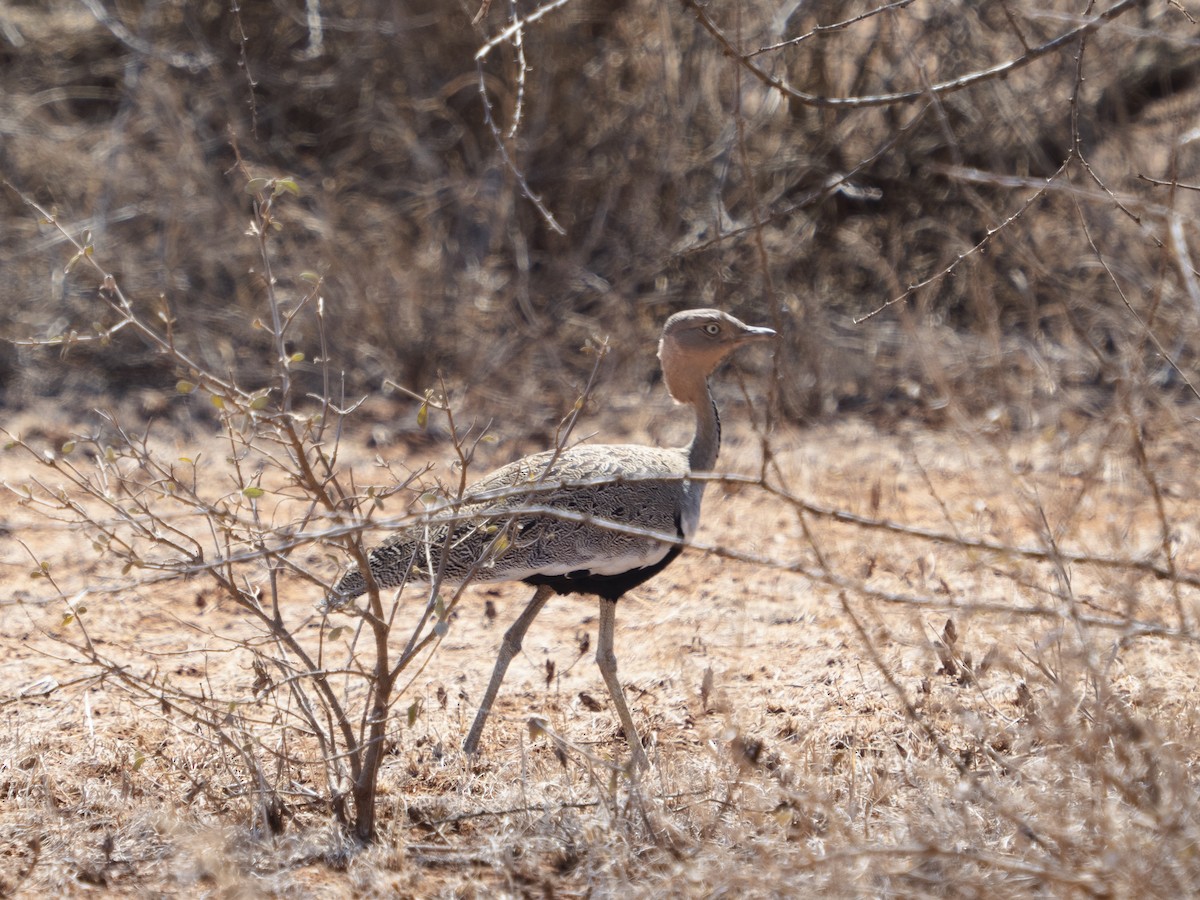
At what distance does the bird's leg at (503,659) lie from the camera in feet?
15.1

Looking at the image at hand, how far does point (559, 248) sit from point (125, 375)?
2935 mm

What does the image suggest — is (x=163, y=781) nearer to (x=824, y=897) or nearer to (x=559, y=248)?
(x=824, y=897)

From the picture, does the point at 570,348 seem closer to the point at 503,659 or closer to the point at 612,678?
the point at 503,659

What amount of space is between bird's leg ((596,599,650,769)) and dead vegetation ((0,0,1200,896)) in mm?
83

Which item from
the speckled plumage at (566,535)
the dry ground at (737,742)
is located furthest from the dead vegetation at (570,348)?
the speckled plumage at (566,535)

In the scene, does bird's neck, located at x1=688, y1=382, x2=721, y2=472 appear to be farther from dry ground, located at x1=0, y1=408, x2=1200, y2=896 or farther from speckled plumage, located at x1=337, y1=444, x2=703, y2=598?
dry ground, located at x1=0, y1=408, x2=1200, y2=896

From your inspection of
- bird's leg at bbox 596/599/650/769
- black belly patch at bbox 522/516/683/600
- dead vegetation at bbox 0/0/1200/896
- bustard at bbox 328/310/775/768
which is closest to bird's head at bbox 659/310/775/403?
bustard at bbox 328/310/775/768

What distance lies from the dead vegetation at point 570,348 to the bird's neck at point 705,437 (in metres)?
0.31

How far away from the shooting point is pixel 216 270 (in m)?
8.88

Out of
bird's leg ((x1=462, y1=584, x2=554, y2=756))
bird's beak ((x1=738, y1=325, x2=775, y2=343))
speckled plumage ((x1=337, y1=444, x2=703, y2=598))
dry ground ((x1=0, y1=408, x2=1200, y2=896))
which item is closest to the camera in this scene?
dry ground ((x1=0, y1=408, x2=1200, y2=896))

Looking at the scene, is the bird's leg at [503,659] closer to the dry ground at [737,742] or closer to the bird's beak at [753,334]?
the dry ground at [737,742]

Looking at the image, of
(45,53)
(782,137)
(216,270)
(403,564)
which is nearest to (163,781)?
(403,564)

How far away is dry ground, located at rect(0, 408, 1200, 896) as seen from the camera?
9.84ft

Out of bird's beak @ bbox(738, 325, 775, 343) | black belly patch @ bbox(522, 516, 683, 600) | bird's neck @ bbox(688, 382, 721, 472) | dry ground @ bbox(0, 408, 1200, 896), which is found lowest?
dry ground @ bbox(0, 408, 1200, 896)
